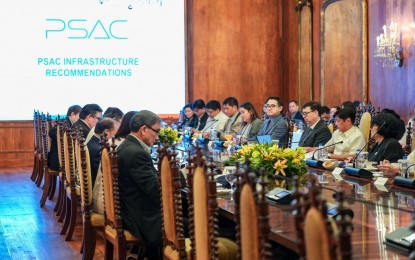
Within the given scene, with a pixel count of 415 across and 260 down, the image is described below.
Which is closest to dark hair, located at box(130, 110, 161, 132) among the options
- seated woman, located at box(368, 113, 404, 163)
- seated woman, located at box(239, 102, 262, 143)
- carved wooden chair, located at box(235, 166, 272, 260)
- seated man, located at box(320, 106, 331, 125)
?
seated woman, located at box(368, 113, 404, 163)

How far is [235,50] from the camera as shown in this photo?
1352cm

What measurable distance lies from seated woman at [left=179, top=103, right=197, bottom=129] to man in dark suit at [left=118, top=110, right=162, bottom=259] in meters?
6.87

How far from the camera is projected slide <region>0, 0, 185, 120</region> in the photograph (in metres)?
12.4

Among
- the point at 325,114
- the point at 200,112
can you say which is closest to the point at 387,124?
the point at 325,114

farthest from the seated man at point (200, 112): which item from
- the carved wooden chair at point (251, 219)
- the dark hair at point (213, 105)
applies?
the carved wooden chair at point (251, 219)

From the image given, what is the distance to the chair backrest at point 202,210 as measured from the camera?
279cm

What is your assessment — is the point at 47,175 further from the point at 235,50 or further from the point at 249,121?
the point at 235,50

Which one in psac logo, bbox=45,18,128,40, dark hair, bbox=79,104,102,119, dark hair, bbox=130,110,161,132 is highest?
psac logo, bbox=45,18,128,40

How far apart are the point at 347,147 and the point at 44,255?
9.80ft

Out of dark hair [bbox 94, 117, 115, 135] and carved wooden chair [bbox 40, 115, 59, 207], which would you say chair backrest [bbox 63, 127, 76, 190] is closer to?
dark hair [bbox 94, 117, 115, 135]

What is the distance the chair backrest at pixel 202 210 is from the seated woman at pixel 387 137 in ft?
9.80

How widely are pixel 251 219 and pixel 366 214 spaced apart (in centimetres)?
117

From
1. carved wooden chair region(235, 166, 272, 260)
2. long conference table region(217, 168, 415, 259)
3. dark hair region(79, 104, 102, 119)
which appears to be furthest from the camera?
dark hair region(79, 104, 102, 119)

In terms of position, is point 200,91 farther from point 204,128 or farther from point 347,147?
point 347,147
